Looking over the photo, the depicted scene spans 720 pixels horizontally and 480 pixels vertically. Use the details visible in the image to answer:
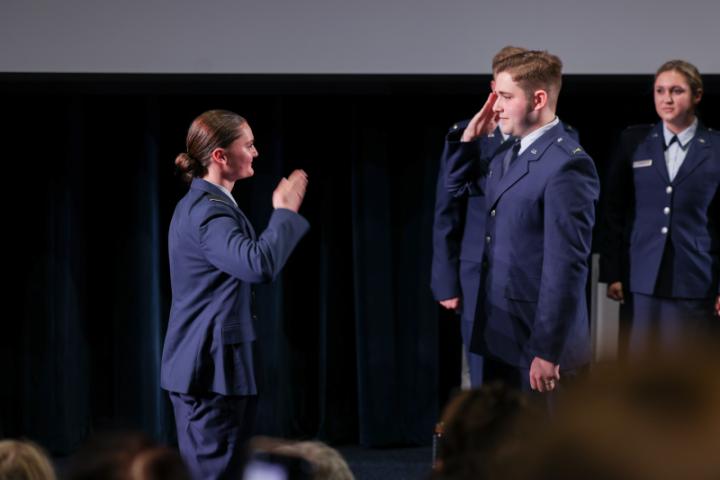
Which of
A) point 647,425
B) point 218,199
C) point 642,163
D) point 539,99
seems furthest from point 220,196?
point 647,425

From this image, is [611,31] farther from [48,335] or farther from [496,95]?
[48,335]

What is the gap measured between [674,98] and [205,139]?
5.23ft

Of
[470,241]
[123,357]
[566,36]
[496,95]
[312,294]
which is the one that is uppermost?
[566,36]

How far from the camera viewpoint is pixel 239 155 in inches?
93.2

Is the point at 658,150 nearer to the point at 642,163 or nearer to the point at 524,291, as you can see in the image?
the point at 642,163

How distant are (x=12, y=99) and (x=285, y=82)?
1.10 metres

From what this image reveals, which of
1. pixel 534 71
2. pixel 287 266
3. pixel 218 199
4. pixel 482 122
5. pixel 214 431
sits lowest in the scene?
pixel 214 431

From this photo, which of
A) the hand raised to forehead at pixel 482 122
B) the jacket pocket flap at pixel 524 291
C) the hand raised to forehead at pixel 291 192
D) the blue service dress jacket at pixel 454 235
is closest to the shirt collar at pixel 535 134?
the hand raised to forehead at pixel 482 122

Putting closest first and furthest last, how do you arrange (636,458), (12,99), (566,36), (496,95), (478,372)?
(636,458) → (496,95) → (478,372) → (566,36) → (12,99)

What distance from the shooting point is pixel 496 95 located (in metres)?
2.53

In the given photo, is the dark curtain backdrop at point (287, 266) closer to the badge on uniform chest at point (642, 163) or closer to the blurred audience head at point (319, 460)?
the badge on uniform chest at point (642, 163)

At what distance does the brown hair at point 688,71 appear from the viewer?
2.98 m

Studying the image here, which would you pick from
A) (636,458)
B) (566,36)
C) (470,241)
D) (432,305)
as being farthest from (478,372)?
(636,458)

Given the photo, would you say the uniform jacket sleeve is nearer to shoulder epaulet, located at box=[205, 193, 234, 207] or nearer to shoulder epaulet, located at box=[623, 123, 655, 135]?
shoulder epaulet, located at box=[205, 193, 234, 207]
